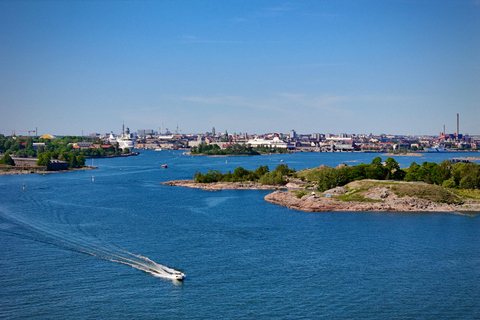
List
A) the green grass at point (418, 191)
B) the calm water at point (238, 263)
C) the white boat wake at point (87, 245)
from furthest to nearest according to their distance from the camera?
the green grass at point (418, 191), the white boat wake at point (87, 245), the calm water at point (238, 263)

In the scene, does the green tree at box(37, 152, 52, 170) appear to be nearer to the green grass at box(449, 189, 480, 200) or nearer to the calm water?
the calm water

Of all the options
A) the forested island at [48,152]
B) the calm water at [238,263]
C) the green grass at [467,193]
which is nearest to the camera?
the calm water at [238,263]

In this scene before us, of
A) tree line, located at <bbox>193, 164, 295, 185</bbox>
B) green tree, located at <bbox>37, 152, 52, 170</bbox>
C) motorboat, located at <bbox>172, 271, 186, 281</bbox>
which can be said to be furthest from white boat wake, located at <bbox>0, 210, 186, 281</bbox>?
green tree, located at <bbox>37, 152, 52, 170</bbox>

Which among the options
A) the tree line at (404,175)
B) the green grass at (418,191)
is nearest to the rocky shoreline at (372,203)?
the green grass at (418,191)

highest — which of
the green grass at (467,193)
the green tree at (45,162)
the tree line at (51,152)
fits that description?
the tree line at (51,152)

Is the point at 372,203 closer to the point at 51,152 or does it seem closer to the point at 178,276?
the point at 178,276

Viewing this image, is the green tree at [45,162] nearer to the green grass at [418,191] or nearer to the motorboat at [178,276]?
the green grass at [418,191]

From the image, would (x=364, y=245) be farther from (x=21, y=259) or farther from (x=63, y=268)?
(x=21, y=259)

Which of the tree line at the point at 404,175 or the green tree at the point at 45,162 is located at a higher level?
the green tree at the point at 45,162
